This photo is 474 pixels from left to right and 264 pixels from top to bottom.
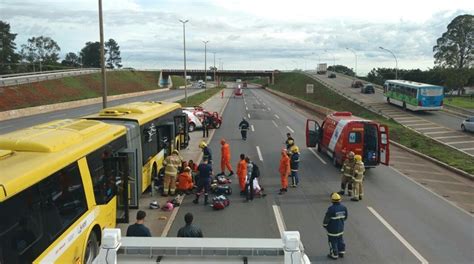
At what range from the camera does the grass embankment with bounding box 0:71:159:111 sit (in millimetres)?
51928

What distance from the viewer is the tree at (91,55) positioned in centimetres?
16138

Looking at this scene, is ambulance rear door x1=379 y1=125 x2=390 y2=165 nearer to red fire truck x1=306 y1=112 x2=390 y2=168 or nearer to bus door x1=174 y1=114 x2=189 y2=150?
red fire truck x1=306 y1=112 x2=390 y2=168

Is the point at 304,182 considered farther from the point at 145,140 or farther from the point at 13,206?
the point at 13,206

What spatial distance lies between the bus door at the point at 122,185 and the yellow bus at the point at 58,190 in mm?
28

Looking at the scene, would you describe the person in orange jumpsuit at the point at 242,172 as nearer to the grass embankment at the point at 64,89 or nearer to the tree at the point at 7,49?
the grass embankment at the point at 64,89

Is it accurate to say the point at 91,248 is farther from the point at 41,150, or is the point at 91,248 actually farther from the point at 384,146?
the point at 384,146

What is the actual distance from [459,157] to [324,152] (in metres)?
7.21

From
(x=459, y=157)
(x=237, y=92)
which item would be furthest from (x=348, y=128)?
(x=237, y=92)

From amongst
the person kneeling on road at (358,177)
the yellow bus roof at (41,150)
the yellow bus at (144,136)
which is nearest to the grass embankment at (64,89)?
the yellow bus at (144,136)

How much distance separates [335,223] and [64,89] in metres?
65.7

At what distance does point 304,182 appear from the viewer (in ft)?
59.9

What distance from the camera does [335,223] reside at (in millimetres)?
10234

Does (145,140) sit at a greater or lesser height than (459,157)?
greater

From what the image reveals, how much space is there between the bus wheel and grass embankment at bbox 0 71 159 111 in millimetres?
42421
